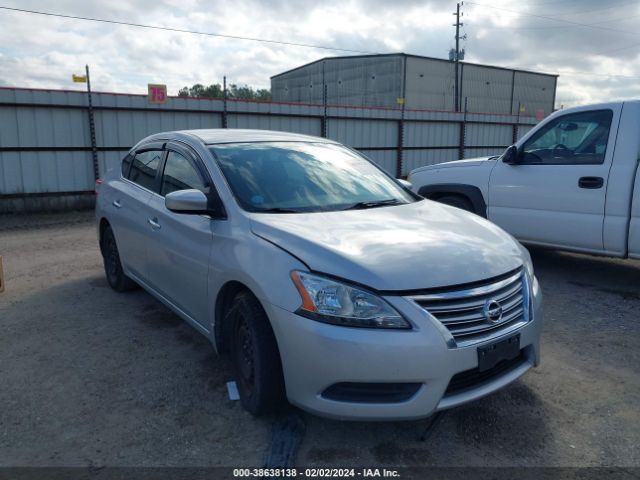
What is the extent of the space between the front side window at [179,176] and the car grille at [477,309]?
1.82 meters

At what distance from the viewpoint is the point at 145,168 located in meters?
4.71

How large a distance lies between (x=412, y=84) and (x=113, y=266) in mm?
38667

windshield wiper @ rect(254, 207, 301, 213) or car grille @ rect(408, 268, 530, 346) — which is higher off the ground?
windshield wiper @ rect(254, 207, 301, 213)

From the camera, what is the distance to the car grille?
251cm

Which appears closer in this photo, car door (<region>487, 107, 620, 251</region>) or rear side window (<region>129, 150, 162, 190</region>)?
rear side window (<region>129, 150, 162, 190</region>)

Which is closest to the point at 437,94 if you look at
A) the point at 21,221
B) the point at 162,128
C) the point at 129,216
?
the point at 162,128

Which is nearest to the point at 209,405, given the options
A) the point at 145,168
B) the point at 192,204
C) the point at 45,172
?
the point at 192,204

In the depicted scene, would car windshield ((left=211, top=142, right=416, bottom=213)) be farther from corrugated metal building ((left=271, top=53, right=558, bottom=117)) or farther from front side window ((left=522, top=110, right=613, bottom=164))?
corrugated metal building ((left=271, top=53, right=558, bottom=117))

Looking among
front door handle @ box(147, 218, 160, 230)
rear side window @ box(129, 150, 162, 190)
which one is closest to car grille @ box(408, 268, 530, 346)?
front door handle @ box(147, 218, 160, 230)

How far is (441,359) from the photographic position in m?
2.44

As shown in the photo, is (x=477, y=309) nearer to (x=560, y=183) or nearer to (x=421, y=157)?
(x=560, y=183)

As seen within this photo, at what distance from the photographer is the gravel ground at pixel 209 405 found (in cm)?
271

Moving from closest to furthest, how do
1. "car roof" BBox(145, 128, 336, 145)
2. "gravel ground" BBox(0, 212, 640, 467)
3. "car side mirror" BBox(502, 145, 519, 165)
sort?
1. "gravel ground" BBox(0, 212, 640, 467)
2. "car roof" BBox(145, 128, 336, 145)
3. "car side mirror" BBox(502, 145, 519, 165)

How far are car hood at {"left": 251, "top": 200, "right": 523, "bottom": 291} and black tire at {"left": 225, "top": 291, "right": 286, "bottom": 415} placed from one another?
16.2 inches
